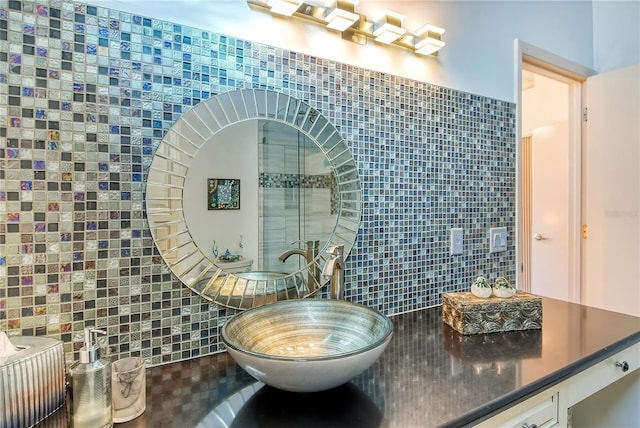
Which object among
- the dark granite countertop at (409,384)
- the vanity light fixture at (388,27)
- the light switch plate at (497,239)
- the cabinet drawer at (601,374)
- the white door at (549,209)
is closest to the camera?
the dark granite countertop at (409,384)

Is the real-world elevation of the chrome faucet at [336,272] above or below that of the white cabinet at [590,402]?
above

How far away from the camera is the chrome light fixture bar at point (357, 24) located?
3.49 feet

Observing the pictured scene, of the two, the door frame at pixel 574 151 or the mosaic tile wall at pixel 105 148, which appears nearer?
the mosaic tile wall at pixel 105 148

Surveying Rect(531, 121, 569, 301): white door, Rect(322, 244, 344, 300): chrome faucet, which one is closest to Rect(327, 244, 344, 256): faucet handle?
Rect(322, 244, 344, 300): chrome faucet

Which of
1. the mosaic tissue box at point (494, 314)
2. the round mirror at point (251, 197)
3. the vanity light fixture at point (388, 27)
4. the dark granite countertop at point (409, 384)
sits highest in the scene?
Result: the vanity light fixture at point (388, 27)

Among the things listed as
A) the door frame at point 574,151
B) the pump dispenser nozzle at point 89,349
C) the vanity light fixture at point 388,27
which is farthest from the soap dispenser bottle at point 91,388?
the door frame at point 574,151

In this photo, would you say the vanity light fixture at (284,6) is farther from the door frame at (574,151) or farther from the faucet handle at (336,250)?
the door frame at (574,151)

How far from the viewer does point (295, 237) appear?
44.8 inches

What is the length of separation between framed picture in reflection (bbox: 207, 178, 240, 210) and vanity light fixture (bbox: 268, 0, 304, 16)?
52 cm

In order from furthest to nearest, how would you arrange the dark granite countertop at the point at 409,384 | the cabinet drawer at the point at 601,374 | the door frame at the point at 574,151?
the door frame at the point at 574,151 → the cabinet drawer at the point at 601,374 → the dark granite countertop at the point at 409,384

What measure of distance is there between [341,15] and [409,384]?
107 cm

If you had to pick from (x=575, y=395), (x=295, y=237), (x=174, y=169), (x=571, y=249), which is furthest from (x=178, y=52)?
(x=571, y=249)

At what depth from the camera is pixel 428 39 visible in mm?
1338

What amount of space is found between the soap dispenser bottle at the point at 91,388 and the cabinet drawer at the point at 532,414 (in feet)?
2.43
